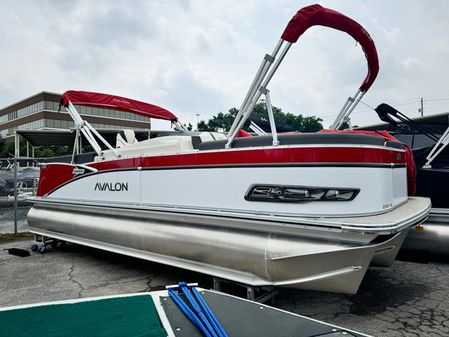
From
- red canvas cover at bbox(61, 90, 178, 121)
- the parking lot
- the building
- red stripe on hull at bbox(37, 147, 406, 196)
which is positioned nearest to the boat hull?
the parking lot

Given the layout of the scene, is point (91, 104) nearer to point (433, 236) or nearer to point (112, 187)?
point (112, 187)

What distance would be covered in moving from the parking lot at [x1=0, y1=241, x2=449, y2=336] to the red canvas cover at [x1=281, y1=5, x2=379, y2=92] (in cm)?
234

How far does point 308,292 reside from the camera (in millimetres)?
3822

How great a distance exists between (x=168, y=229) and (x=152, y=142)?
3.57 ft

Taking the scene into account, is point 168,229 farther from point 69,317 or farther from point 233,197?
point 69,317

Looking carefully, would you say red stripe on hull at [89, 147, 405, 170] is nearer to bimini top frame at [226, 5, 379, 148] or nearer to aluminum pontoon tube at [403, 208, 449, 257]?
bimini top frame at [226, 5, 379, 148]

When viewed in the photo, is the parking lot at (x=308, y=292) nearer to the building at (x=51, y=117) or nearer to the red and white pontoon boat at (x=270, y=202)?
the red and white pontoon boat at (x=270, y=202)

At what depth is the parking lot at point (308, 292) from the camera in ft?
10.2

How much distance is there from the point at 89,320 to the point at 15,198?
6.19 meters

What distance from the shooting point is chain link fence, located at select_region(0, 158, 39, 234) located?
24.0ft

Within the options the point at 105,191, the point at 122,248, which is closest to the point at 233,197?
the point at 122,248

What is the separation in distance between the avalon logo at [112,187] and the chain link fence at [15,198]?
2431 millimetres

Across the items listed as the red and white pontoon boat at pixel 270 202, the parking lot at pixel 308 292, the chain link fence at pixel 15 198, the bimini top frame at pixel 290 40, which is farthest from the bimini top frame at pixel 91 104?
the bimini top frame at pixel 290 40

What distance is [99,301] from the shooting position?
2.19 metres
